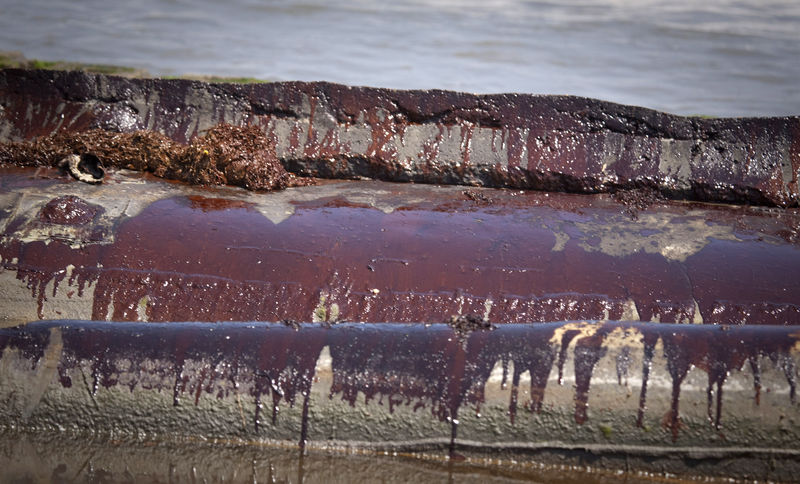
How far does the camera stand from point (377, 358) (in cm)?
280

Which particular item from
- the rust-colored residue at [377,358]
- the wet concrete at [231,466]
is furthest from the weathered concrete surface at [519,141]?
the wet concrete at [231,466]

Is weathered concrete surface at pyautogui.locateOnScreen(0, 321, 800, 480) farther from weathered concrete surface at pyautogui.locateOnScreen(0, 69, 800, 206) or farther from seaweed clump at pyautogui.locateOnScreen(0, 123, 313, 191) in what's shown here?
weathered concrete surface at pyautogui.locateOnScreen(0, 69, 800, 206)

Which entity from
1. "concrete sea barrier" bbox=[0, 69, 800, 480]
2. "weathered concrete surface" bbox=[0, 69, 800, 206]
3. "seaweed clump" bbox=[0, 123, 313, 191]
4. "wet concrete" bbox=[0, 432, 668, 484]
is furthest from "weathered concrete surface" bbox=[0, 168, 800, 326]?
"wet concrete" bbox=[0, 432, 668, 484]

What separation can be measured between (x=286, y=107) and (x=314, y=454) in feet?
6.58

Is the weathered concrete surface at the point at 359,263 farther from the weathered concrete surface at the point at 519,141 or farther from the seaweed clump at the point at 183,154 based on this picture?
the weathered concrete surface at the point at 519,141

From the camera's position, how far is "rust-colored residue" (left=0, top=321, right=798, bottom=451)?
2691mm

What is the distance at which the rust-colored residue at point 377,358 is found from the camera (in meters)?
2.69

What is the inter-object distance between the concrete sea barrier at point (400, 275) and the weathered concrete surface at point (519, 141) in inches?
0.4

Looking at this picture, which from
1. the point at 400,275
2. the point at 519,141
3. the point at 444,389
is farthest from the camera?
the point at 519,141

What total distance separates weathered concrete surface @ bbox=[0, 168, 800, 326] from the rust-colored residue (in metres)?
0.38

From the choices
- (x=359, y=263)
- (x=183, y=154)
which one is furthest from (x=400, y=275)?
(x=183, y=154)

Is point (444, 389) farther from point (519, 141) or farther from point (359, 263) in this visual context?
point (519, 141)

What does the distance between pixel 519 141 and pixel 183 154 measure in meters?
1.54

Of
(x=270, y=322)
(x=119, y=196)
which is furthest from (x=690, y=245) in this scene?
(x=119, y=196)
